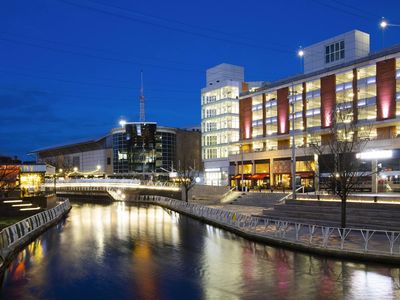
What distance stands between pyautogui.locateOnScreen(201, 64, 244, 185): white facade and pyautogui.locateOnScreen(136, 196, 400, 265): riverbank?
6406 cm

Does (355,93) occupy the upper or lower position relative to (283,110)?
upper

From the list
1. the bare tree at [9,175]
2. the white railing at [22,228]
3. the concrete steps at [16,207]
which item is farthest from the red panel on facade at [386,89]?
the bare tree at [9,175]

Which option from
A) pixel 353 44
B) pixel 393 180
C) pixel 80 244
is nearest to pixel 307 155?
pixel 393 180

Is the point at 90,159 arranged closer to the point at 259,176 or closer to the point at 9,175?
the point at 259,176

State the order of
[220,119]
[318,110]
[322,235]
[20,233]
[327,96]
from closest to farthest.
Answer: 1. [322,235]
2. [20,233]
3. [327,96]
4. [318,110]
5. [220,119]

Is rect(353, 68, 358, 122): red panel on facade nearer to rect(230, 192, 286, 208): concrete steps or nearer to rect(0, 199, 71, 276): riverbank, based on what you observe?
rect(230, 192, 286, 208): concrete steps

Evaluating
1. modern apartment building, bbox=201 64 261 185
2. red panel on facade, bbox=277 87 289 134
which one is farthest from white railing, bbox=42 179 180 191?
red panel on facade, bbox=277 87 289 134

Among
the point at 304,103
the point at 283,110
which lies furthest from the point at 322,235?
the point at 283,110

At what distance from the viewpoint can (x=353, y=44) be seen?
7488 cm

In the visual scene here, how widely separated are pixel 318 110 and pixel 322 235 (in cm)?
5295

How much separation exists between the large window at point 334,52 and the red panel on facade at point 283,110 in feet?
30.1

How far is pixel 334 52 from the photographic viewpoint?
78.1 metres

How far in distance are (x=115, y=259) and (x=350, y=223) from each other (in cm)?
1596

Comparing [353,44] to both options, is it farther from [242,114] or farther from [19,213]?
[19,213]
